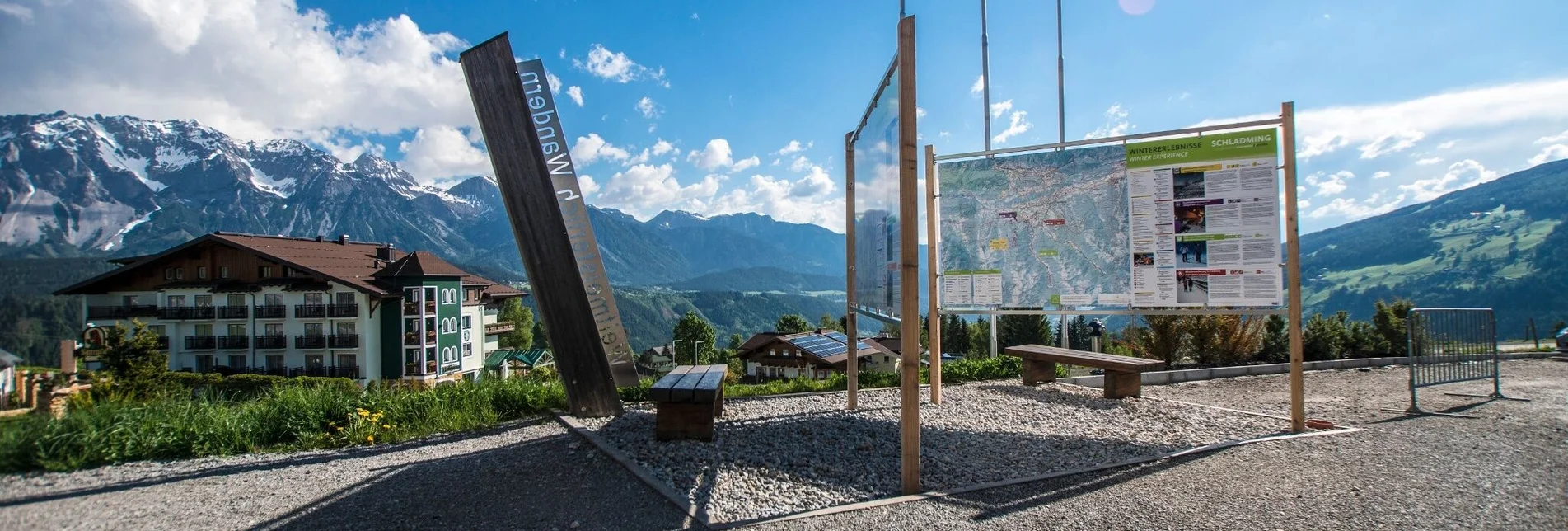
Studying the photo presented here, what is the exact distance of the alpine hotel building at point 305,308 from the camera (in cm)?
3306

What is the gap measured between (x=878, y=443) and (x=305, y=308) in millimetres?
41196

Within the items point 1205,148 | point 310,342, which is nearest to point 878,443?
point 1205,148

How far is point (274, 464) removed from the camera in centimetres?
468

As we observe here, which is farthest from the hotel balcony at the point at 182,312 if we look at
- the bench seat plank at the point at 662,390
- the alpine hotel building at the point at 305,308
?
the bench seat plank at the point at 662,390

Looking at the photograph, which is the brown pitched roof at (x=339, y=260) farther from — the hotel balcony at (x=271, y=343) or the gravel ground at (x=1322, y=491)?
the gravel ground at (x=1322, y=491)

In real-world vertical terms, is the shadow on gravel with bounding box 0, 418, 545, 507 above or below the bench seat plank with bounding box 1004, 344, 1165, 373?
below

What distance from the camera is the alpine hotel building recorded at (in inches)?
1302

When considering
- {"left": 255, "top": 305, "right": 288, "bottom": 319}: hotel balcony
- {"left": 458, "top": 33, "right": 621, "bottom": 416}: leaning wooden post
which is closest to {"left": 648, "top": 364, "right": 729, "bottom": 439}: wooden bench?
{"left": 458, "top": 33, "right": 621, "bottom": 416}: leaning wooden post

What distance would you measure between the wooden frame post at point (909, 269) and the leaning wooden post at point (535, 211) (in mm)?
3150

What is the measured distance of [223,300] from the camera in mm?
34781

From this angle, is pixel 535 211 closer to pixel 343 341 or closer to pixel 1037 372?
pixel 1037 372

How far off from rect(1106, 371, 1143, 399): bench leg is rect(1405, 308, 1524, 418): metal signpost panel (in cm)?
281

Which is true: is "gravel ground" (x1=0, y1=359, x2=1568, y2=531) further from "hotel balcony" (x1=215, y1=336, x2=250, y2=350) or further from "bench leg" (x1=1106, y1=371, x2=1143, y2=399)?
"hotel balcony" (x1=215, y1=336, x2=250, y2=350)

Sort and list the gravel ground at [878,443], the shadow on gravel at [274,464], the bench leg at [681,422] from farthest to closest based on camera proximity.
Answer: the bench leg at [681,422] → the gravel ground at [878,443] → the shadow on gravel at [274,464]
